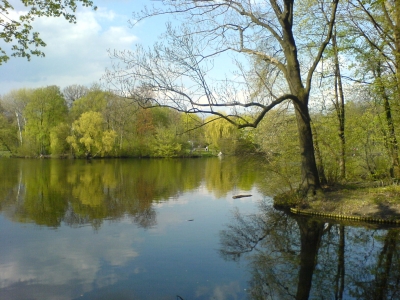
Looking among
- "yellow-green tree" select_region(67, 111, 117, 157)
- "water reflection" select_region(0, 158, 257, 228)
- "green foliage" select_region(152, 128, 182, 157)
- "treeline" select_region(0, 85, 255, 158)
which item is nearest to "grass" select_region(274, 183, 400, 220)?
"water reflection" select_region(0, 158, 257, 228)

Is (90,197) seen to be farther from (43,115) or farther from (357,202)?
(43,115)

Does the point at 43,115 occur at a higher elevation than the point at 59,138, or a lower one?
higher

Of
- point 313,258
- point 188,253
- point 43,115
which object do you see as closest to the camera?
point 313,258

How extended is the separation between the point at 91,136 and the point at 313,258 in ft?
142

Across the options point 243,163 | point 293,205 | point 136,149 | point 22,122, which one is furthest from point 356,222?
point 22,122

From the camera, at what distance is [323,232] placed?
380 inches

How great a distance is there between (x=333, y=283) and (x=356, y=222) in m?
5.17

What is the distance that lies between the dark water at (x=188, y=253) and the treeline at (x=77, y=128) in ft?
111

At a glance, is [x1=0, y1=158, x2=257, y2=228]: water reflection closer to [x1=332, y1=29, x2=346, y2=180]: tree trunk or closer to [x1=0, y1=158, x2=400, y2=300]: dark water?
[x1=0, y1=158, x2=400, y2=300]: dark water

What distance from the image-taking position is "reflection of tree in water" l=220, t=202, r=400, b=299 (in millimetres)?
5914

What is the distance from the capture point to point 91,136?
4741 centimetres

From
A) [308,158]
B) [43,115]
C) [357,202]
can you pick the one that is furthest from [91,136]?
[357,202]

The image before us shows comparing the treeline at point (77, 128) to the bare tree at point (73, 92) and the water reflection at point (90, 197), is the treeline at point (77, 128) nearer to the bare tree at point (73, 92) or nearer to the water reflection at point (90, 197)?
the bare tree at point (73, 92)

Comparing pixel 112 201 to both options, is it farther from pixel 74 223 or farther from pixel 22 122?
pixel 22 122
